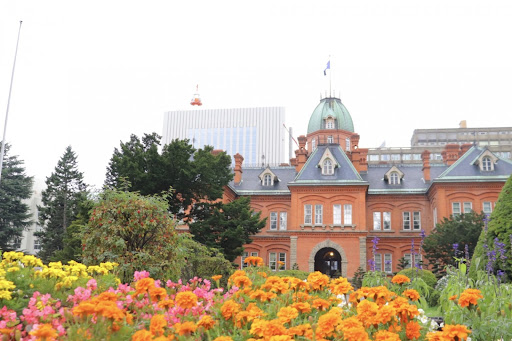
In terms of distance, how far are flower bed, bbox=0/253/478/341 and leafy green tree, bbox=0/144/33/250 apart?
132 ft

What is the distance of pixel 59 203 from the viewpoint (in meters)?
46.5

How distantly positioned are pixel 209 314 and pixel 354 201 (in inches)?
1327

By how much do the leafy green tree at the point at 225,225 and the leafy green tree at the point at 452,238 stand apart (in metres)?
11.8

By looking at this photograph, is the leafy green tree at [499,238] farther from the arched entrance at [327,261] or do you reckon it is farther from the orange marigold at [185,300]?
the arched entrance at [327,261]

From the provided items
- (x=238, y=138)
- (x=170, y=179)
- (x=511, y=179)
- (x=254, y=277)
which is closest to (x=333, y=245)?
(x=170, y=179)

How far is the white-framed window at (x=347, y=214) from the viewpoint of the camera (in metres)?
38.1

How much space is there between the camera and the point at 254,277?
7602 mm

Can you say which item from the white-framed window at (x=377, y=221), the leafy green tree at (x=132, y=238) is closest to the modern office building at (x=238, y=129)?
the white-framed window at (x=377, y=221)

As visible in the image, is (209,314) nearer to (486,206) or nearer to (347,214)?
(347,214)

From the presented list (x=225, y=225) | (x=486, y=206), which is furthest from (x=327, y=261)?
(x=225, y=225)

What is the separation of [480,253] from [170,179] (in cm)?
1974

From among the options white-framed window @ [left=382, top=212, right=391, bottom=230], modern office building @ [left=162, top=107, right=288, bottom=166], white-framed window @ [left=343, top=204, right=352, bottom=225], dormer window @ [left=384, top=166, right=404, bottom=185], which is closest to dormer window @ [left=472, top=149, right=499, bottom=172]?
dormer window @ [left=384, top=166, right=404, bottom=185]

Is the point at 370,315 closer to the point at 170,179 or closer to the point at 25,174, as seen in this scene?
the point at 170,179

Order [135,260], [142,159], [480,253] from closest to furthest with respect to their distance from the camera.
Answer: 1. [480,253]
2. [135,260]
3. [142,159]
